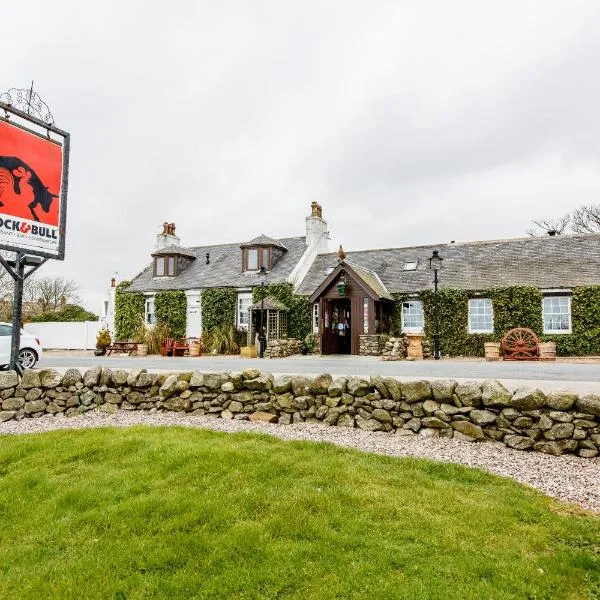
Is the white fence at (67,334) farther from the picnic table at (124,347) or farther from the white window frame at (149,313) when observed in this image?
the picnic table at (124,347)

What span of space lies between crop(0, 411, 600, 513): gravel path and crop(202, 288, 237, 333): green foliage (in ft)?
63.8

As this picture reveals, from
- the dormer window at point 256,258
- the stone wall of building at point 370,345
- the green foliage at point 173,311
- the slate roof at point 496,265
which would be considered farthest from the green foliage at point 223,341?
the stone wall of building at point 370,345

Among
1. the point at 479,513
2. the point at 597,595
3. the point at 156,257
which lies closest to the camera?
the point at 597,595

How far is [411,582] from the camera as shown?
3086mm

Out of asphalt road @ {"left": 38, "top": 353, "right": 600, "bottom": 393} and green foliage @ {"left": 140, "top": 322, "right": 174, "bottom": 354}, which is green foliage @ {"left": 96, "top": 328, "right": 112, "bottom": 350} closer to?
green foliage @ {"left": 140, "top": 322, "right": 174, "bottom": 354}

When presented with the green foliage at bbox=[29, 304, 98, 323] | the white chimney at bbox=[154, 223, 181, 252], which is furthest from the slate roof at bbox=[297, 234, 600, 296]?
the green foliage at bbox=[29, 304, 98, 323]

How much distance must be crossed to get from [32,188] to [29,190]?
9cm

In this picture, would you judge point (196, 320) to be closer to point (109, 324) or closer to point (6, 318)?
point (109, 324)

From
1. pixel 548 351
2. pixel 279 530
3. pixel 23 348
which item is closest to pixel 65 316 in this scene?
pixel 23 348

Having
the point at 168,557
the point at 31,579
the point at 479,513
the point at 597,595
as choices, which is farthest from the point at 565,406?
the point at 31,579

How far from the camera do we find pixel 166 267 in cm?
3162

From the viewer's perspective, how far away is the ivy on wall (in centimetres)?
2106

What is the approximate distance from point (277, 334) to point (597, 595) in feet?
76.5

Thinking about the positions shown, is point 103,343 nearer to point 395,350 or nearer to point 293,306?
point 293,306
